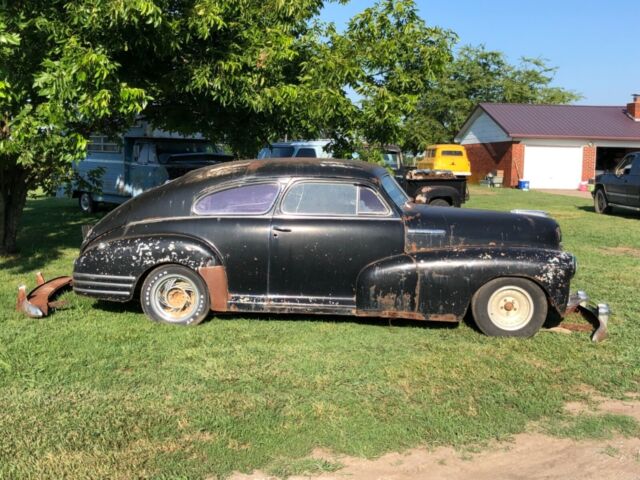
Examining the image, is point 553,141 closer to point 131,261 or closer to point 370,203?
point 370,203

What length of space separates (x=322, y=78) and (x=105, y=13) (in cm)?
277

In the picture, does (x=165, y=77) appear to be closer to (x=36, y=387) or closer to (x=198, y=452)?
(x=36, y=387)

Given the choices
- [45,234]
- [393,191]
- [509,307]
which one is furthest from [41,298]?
[45,234]

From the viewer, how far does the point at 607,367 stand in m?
4.82

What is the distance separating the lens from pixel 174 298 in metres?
5.81

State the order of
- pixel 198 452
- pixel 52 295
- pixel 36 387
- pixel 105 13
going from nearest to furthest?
pixel 198 452 → pixel 36 387 → pixel 105 13 → pixel 52 295

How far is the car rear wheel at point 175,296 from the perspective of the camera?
5.72 m

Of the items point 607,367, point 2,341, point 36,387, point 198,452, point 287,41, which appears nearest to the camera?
point 198,452

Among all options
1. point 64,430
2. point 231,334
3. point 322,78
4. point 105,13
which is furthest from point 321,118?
point 64,430

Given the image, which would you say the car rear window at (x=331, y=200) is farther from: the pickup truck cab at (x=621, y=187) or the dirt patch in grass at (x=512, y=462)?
the pickup truck cab at (x=621, y=187)

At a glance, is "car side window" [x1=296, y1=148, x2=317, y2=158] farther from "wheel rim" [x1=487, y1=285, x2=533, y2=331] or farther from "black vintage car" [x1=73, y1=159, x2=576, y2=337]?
"wheel rim" [x1=487, y1=285, x2=533, y2=331]

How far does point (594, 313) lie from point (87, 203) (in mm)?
13583

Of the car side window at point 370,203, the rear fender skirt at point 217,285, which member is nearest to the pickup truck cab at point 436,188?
the car side window at point 370,203

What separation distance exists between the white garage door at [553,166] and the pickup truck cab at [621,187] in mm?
15644
